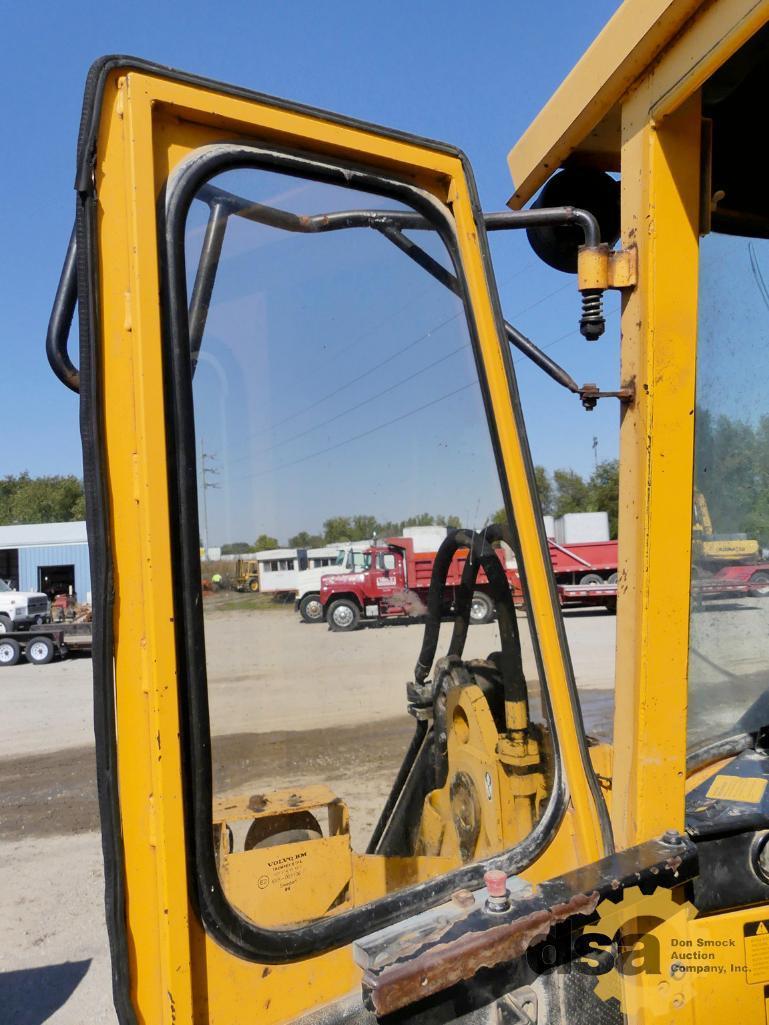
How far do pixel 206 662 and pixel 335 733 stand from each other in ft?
0.97

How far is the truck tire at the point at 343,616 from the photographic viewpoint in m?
1.19

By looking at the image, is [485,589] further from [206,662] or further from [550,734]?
[206,662]

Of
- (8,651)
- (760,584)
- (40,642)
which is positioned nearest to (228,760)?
(760,584)

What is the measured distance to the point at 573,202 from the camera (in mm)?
1659

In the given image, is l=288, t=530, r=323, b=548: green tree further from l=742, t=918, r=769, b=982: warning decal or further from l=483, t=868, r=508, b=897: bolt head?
l=742, t=918, r=769, b=982: warning decal

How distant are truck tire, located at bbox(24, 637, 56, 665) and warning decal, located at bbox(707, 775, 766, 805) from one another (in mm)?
16476

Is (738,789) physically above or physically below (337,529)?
below

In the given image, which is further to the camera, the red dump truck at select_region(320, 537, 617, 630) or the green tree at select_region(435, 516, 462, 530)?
the green tree at select_region(435, 516, 462, 530)

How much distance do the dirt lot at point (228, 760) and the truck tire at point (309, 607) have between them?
3cm

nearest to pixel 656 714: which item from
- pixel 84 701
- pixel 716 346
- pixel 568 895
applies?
pixel 568 895

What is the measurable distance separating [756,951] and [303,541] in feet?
3.56

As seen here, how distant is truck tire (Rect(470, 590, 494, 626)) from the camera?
1.57m

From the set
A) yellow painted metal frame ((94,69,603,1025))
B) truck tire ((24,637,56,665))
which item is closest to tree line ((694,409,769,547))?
yellow painted metal frame ((94,69,603,1025))

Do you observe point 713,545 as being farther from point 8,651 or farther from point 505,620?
point 8,651
